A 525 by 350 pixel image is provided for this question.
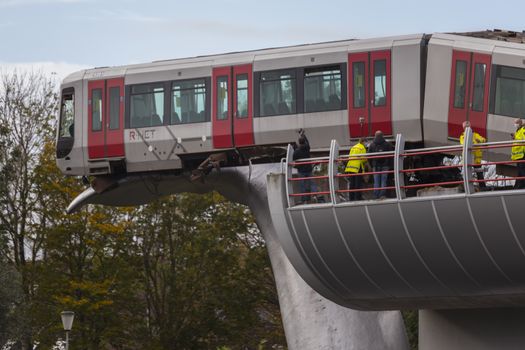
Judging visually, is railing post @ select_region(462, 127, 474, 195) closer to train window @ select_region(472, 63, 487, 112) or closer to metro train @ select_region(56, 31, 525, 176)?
metro train @ select_region(56, 31, 525, 176)

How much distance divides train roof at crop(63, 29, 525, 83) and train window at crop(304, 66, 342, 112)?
51cm

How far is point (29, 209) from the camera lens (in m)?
61.4

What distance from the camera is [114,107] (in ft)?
131

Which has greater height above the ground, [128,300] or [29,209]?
[29,209]

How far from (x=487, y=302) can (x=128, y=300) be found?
32824mm

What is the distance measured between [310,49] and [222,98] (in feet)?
8.90

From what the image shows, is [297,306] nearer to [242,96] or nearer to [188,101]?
[242,96]

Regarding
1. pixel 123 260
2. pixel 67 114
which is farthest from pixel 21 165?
pixel 67 114

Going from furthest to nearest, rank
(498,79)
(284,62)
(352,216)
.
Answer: (284,62) < (498,79) < (352,216)

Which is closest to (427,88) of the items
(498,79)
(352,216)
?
(498,79)

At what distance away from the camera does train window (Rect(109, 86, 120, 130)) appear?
39812 mm

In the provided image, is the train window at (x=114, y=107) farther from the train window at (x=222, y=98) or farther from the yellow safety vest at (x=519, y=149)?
the yellow safety vest at (x=519, y=149)

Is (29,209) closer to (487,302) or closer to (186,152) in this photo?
(186,152)

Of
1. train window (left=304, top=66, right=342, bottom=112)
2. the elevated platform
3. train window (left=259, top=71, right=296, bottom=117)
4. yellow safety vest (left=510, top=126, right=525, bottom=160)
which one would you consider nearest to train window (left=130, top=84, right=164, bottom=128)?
train window (left=259, top=71, right=296, bottom=117)
